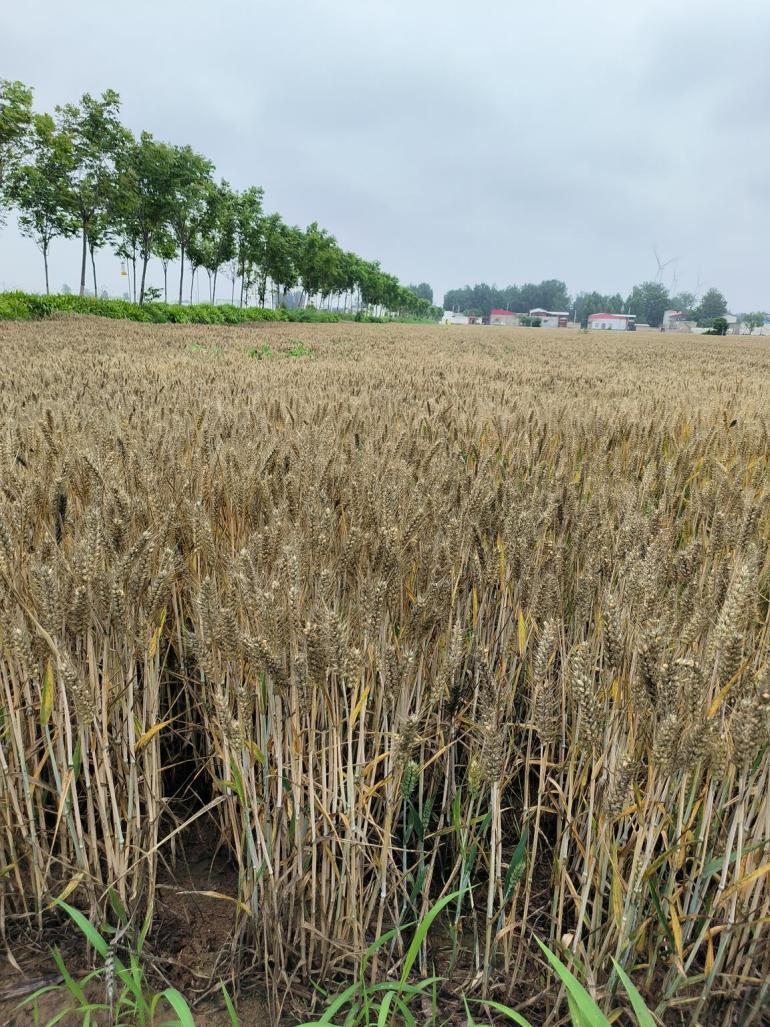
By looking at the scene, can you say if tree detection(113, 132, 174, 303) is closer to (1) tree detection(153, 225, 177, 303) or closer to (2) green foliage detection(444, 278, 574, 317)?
(1) tree detection(153, 225, 177, 303)

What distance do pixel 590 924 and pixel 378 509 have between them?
1029 mm

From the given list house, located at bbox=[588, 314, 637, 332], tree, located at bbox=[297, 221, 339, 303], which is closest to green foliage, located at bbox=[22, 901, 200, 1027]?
tree, located at bbox=[297, 221, 339, 303]

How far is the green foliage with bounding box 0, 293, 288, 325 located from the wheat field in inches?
891

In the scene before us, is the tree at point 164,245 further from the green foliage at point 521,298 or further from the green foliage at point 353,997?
the green foliage at point 521,298

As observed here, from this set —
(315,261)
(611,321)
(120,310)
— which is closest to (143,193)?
(120,310)

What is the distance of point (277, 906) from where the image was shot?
1169 mm

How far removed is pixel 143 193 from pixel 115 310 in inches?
526

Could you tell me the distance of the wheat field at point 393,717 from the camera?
1084 mm

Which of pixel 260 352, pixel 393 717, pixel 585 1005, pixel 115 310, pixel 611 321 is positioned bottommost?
pixel 585 1005

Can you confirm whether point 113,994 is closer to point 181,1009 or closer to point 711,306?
point 181,1009

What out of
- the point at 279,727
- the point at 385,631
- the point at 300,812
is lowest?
the point at 300,812

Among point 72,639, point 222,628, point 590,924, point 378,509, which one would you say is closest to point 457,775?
point 590,924

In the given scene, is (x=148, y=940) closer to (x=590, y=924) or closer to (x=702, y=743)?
(x=590, y=924)

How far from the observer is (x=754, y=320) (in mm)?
141625
